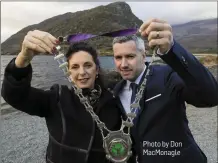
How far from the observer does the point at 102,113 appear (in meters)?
3.04

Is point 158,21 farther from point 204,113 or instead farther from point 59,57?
point 204,113

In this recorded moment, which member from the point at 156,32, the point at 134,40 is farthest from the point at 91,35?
the point at 134,40

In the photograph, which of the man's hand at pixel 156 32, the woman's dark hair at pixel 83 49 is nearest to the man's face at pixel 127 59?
the woman's dark hair at pixel 83 49

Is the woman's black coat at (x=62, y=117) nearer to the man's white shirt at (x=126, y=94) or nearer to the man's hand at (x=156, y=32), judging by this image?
the man's white shirt at (x=126, y=94)

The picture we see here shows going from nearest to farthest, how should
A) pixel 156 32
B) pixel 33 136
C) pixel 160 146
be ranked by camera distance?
pixel 156 32
pixel 160 146
pixel 33 136

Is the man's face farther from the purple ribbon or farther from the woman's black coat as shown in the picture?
the purple ribbon

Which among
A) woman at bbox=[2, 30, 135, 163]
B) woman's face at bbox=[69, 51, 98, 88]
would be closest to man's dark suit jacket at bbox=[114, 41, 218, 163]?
woman at bbox=[2, 30, 135, 163]

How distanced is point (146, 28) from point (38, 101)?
133 centimetres

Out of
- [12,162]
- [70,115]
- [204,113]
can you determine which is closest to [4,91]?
[70,115]

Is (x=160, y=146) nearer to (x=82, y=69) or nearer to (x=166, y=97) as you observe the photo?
(x=166, y=97)

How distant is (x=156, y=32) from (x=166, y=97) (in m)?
0.96

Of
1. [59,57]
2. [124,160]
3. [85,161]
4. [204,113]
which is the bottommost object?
[204,113]

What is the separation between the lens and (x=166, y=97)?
9.68 ft

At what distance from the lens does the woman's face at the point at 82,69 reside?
3.07 m
